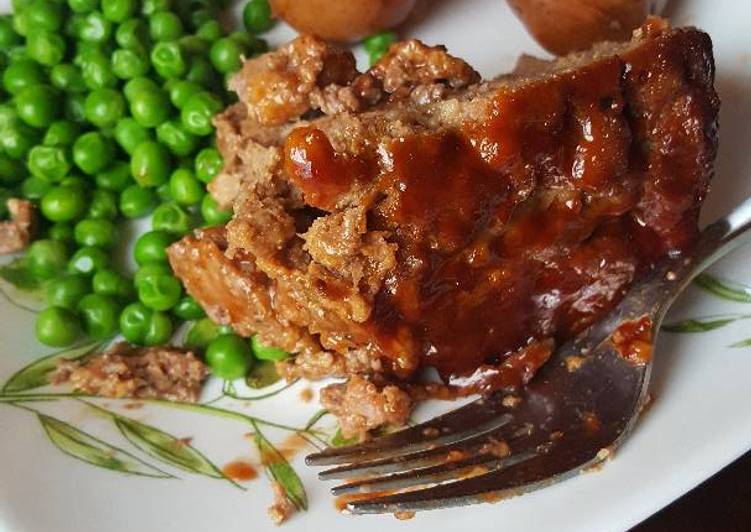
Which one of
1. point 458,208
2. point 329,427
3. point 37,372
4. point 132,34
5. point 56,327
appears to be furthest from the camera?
point 132,34

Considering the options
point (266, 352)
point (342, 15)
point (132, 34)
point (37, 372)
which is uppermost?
point (342, 15)

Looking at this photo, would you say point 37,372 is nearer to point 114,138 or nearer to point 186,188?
point 186,188

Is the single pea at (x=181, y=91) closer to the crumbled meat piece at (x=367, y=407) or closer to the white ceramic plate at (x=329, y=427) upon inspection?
the white ceramic plate at (x=329, y=427)

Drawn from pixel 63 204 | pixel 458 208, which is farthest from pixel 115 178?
pixel 458 208

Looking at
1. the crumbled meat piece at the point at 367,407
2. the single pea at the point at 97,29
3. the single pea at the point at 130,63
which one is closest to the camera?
the crumbled meat piece at the point at 367,407

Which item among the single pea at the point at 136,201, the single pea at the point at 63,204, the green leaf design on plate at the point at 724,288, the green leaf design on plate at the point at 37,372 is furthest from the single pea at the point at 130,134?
the green leaf design on plate at the point at 724,288

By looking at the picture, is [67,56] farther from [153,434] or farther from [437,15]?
[153,434]

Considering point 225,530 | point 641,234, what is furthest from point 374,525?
point 641,234
